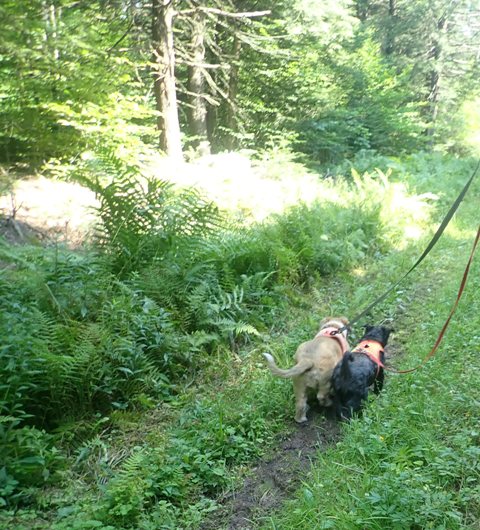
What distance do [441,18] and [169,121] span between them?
60.9 feet

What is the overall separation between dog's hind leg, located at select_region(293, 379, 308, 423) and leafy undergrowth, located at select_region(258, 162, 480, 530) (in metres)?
0.46

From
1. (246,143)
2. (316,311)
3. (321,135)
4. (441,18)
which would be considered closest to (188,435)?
(316,311)

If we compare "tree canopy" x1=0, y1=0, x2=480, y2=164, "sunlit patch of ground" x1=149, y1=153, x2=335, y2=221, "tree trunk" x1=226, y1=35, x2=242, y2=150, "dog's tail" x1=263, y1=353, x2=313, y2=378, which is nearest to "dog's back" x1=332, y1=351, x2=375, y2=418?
"dog's tail" x1=263, y1=353, x2=313, y2=378

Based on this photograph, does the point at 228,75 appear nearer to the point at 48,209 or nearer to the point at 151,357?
the point at 48,209

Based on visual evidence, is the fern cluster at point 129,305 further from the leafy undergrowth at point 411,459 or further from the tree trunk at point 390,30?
the tree trunk at point 390,30

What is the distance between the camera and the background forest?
3371mm

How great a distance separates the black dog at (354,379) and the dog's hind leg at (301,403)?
0.28 meters

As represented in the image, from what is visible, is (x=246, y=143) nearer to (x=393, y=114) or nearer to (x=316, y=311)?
(x=393, y=114)

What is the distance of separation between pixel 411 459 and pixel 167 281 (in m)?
3.52

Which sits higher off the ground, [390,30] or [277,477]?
[390,30]

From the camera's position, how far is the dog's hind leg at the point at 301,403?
14.3 ft

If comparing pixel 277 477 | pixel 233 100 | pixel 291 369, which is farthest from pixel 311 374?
pixel 233 100

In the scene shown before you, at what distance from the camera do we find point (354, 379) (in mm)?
4258

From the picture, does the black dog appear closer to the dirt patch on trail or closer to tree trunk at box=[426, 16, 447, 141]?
the dirt patch on trail
